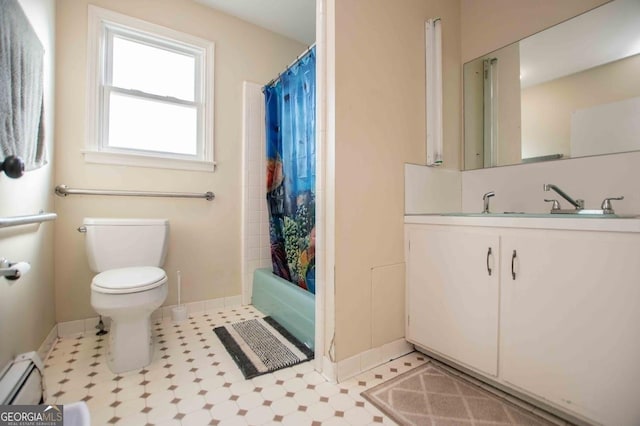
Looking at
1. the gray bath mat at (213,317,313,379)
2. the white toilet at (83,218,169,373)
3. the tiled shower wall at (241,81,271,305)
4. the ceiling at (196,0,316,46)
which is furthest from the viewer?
the tiled shower wall at (241,81,271,305)

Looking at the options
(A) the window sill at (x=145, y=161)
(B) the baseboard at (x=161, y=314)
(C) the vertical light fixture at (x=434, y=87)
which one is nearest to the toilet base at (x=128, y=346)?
(B) the baseboard at (x=161, y=314)

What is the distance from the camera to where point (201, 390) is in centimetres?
133

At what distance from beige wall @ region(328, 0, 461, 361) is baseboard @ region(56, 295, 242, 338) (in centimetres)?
136

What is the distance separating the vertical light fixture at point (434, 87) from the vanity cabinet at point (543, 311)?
0.54 m

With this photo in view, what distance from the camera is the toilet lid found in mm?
1393

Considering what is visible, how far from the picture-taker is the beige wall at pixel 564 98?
142 centimetres

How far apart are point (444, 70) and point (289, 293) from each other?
1.89 m

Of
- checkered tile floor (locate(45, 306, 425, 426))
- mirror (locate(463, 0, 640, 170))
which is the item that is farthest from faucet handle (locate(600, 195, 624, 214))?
checkered tile floor (locate(45, 306, 425, 426))

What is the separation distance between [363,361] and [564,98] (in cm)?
189

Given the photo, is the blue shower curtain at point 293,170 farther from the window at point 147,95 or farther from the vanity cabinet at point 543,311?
the vanity cabinet at point 543,311

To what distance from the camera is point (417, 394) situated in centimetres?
131

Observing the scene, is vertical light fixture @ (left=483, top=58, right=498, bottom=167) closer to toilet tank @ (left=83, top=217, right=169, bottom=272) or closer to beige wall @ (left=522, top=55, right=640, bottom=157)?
beige wall @ (left=522, top=55, right=640, bottom=157)

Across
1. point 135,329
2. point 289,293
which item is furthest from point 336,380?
point 135,329

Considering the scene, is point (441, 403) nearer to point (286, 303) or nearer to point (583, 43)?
point (286, 303)
